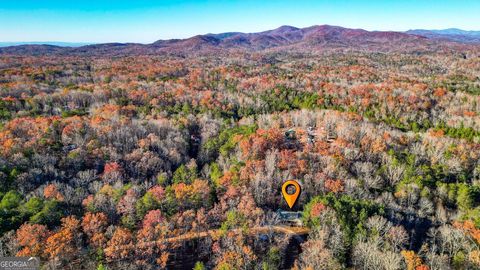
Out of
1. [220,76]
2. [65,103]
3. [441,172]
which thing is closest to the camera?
[441,172]

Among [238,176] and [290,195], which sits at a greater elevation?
[238,176]

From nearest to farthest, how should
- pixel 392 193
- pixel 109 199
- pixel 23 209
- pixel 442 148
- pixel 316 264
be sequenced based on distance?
1. pixel 316 264
2. pixel 23 209
3. pixel 109 199
4. pixel 392 193
5. pixel 442 148

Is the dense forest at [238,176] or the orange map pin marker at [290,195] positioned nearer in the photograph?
the dense forest at [238,176]

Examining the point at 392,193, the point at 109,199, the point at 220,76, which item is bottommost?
the point at 392,193

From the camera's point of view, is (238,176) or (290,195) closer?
(290,195)

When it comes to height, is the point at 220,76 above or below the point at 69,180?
above

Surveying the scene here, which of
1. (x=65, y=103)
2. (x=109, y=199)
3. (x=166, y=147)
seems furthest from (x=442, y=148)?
(x=65, y=103)

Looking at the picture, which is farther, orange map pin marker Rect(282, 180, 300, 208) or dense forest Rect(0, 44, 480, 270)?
orange map pin marker Rect(282, 180, 300, 208)

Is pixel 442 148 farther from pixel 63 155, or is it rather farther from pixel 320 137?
pixel 63 155
